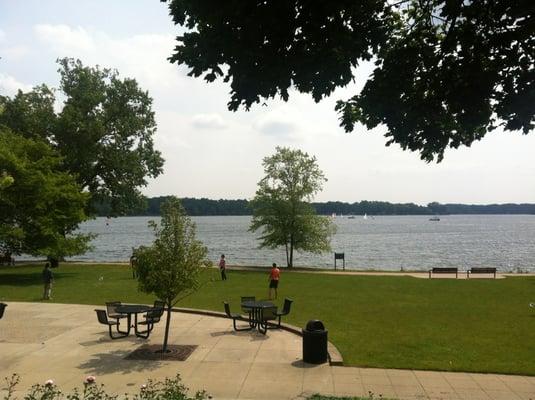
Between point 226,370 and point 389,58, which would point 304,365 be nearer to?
point 226,370

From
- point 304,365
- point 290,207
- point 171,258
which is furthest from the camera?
point 290,207

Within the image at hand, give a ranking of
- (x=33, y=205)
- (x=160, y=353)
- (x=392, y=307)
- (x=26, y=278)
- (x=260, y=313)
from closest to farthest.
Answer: (x=160, y=353) → (x=260, y=313) → (x=392, y=307) → (x=33, y=205) → (x=26, y=278)

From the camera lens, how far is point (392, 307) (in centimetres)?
1934

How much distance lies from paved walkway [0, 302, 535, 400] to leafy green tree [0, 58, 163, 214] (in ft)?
85.4

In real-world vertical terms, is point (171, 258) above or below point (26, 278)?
above

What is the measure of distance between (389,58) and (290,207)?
108ft

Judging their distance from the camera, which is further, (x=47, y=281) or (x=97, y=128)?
(x=97, y=128)

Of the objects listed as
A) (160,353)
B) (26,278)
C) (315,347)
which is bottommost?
(26,278)

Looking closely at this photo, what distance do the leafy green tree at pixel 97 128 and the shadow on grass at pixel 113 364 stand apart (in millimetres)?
28182

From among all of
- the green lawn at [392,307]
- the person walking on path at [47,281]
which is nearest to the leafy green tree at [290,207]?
the green lawn at [392,307]

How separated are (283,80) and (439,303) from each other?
15389mm

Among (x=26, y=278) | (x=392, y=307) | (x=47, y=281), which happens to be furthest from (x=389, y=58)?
(x=26, y=278)

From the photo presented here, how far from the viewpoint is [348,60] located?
27.0ft

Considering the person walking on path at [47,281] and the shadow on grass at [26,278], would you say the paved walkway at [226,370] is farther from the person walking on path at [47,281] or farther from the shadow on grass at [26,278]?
the shadow on grass at [26,278]
